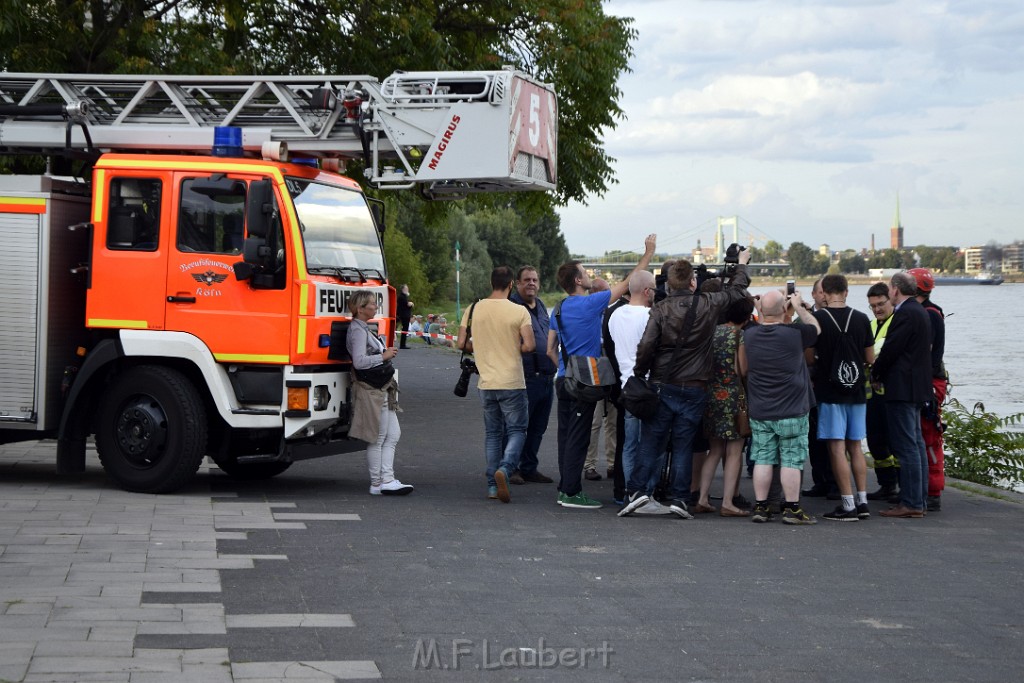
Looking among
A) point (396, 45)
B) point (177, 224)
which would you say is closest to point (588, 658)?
point (177, 224)

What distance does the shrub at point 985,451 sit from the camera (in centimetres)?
1373

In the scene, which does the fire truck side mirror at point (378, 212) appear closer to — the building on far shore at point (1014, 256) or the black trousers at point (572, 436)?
the black trousers at point (572, 436)

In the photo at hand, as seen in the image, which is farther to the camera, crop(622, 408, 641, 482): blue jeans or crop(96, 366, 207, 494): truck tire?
crop(96, 366, 207, 494): truck tire

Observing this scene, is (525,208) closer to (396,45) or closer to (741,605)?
(396,45)

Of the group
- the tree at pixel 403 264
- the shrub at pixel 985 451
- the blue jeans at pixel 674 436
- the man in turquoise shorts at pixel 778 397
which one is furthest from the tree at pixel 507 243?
the man in turquoise shorts at pixel 778 397

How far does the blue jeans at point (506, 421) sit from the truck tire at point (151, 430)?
222cm

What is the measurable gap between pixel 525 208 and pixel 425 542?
10.8 metres

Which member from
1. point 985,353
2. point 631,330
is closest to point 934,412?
point 631,330

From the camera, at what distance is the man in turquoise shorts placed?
9.34m

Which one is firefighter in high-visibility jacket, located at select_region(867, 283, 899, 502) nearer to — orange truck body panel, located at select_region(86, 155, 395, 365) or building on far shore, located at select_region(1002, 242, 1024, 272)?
orange truck body panel, located at select_region(86, 155, 395, 365)

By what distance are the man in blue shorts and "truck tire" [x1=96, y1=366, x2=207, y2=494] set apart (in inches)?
188

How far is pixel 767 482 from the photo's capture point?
9531 millimetres

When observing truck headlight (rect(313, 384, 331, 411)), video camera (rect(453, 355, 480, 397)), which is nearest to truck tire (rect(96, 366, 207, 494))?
truck headlight (rect(313, 384, 331, 411))

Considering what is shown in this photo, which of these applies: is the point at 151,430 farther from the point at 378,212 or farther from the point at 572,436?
the point at 572,436
